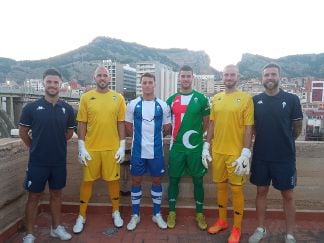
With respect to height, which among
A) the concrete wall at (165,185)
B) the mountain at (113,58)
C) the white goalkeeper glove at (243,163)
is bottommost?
the concrete wall at (165,185)

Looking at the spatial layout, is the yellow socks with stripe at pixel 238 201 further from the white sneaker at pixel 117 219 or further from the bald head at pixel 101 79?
the bald head at pixel 101 79

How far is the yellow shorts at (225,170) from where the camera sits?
355 centimetres

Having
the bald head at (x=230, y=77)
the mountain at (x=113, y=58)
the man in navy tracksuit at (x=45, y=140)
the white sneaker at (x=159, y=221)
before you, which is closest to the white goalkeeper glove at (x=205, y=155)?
the bald head at (x=230, y=77)

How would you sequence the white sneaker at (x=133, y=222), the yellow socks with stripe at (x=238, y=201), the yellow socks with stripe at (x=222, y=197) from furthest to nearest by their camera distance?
the white sneaker at (x=133, y=222) < the yellow socks with stripe at (x=222, y=197) < the yellow socks with stripe at (x=238, y=201)

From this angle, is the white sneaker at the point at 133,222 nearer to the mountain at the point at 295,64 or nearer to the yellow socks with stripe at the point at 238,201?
the yellow socks with stripe at the point at 238,201

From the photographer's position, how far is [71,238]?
363cm

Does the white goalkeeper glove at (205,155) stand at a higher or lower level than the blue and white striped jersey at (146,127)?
lower

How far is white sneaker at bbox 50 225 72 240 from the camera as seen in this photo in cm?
359

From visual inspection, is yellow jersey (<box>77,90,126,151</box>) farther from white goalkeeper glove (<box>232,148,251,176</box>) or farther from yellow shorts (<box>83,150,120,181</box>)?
white goalkeeper glove (<box>232,148,251,176</box>)

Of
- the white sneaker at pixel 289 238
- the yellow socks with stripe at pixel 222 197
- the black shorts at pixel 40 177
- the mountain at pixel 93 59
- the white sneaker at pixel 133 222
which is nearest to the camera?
the black shorts at pixel 40 177

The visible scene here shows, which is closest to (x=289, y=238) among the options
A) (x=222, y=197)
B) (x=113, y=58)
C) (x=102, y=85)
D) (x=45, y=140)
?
(x=222, y=197)

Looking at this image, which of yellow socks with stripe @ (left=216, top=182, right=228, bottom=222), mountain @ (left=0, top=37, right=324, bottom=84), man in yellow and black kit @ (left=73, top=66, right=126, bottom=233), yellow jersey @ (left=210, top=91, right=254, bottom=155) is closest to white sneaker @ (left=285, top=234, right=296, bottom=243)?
yellow socks with stripe @ (left=216, top=182, right=228, bottom=222)

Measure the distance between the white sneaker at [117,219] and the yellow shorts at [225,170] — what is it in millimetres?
1236

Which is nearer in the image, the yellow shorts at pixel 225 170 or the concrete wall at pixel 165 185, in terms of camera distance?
the yellow shorts at pixel 225 170
